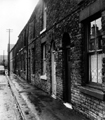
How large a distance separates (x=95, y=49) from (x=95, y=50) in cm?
3

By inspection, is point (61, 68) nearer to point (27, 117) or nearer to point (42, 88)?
point (27, 117)

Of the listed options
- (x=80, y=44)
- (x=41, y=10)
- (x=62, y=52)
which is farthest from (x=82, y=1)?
(x=41, y=10)

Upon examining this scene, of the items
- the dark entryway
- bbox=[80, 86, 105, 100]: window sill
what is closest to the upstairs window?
bbox=[80, 86, 105, 100]: window sill

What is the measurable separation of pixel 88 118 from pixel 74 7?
12.5 ft

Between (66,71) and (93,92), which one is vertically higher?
(66,71)

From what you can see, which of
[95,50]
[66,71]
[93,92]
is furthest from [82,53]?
[66,71]

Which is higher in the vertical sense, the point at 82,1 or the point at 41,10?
the point at 41,10

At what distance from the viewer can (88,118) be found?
6141 millimetres

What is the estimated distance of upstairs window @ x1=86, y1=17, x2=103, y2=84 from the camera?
5.86m

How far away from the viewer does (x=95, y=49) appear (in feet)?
19.9

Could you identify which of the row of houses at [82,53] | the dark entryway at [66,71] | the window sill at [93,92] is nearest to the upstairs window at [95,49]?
the row of houses at [82,53]

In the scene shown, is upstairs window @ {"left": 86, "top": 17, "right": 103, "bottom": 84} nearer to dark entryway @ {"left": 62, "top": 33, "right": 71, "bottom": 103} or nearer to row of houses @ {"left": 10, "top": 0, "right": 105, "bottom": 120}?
row of houses @ {"left": 10, "top": 0, "right": 105, "bottom": 120}

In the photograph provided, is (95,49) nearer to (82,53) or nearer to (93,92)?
(82,53)

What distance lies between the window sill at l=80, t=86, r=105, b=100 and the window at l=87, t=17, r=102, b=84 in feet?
0.95
